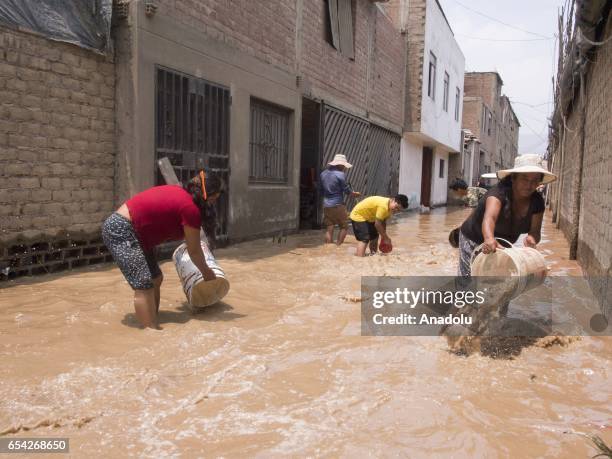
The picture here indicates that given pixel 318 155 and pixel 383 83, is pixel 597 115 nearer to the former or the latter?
pixel 318 155

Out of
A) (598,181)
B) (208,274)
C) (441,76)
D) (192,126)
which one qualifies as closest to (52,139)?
(192,126)

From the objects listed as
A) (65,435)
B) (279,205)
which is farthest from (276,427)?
(279,205)

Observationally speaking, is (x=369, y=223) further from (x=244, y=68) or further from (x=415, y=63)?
(x=415, y=63)

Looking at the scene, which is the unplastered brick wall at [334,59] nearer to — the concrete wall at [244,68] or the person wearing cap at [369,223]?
the concrete wall at [244,68]

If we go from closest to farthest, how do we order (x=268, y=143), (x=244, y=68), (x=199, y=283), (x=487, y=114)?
1. (x=199, y=283)
2. (x=244, y=68)
3. (x=268, y=143)
4. (x=487, y=114)

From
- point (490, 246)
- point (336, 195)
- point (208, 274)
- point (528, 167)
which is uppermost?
point (528, 167)

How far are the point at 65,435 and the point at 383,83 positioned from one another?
14406 mm

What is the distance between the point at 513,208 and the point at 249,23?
607 cm

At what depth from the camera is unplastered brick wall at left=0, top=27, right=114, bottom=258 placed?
530 cm

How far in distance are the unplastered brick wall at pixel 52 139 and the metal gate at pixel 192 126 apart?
0.65 m

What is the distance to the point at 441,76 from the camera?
67.9 ft

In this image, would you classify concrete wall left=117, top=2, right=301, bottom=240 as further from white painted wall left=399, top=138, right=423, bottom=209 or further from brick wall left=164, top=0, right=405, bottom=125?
white painted wall left=399, top=138, right=423, bottom=209

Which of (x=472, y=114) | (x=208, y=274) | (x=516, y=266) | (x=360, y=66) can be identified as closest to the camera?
(x=516, y=266)

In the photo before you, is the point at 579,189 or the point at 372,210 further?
the point at 579,189
